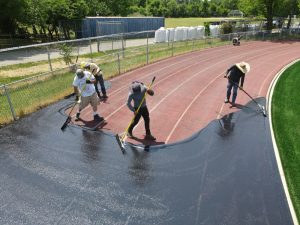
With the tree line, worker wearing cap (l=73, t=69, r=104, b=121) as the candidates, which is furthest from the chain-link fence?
the tree line

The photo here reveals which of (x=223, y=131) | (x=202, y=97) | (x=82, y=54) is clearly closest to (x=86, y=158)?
(x=223, y=131)

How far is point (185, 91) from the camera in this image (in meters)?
15.0

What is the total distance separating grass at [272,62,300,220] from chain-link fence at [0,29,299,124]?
8.78m

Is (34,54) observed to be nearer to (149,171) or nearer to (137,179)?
(149,171)

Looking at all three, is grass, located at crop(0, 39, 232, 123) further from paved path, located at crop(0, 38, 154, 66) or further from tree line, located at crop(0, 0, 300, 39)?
tree line, located at crop(0, 0, 300, 39)

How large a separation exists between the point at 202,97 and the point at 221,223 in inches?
335

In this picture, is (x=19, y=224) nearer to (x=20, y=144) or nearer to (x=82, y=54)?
(x=20, y=144)

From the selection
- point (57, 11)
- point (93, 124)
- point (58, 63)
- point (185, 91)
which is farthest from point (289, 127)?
point (57, 11)

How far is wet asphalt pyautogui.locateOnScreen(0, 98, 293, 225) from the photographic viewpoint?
6.42 m

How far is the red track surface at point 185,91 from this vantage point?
10734mm

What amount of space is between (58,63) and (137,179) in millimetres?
16048

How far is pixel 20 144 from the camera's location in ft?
30.5

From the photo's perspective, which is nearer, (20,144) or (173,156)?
(173,156)

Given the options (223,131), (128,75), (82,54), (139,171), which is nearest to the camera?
(139,171)
